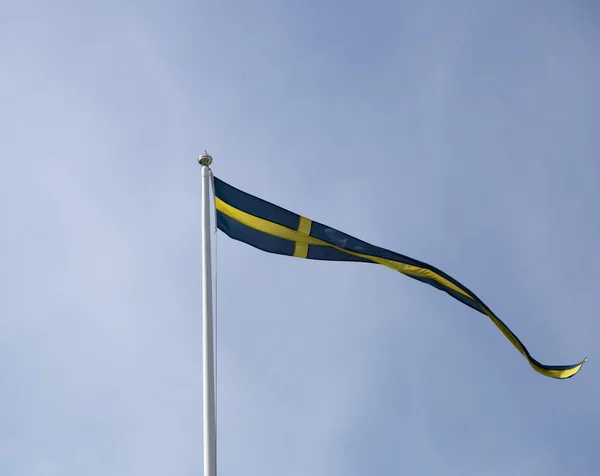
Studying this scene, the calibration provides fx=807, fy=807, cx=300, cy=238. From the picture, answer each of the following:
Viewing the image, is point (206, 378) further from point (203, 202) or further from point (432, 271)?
point (432, 271)

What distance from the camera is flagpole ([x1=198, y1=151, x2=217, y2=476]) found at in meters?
11.9

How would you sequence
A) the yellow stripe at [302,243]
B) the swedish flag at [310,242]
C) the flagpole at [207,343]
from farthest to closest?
1. the yellow stripe at [302,243]
2. the swedish flag at [310,242]
3. the flagpole at [207,343]

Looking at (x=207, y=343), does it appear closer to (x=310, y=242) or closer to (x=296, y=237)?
A: (x=296, y=237)

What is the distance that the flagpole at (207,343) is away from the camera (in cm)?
1191

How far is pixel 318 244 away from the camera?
55.9ft

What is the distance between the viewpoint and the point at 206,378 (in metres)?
12.7

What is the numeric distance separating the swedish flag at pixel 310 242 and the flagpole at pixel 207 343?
1049 mm

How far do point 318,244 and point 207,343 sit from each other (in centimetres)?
464

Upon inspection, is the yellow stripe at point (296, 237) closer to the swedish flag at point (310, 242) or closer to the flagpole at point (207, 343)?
the swedish flag at point (310, 242)

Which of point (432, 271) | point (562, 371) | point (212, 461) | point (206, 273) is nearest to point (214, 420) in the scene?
point (212, 461)

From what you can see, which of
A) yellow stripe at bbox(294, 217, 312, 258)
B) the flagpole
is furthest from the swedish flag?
the flagpole

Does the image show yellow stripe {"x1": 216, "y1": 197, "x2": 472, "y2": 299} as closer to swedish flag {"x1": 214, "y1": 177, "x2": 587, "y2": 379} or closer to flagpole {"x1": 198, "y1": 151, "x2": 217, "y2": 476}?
swedish flag {"x1": 214, "y1": 177, "x2": 587, "y2": 379}

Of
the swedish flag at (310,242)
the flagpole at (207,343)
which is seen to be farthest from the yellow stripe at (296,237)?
the flagpole at (207,343)

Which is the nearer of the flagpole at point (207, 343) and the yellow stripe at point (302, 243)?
the flagpole at point (207, 343)
